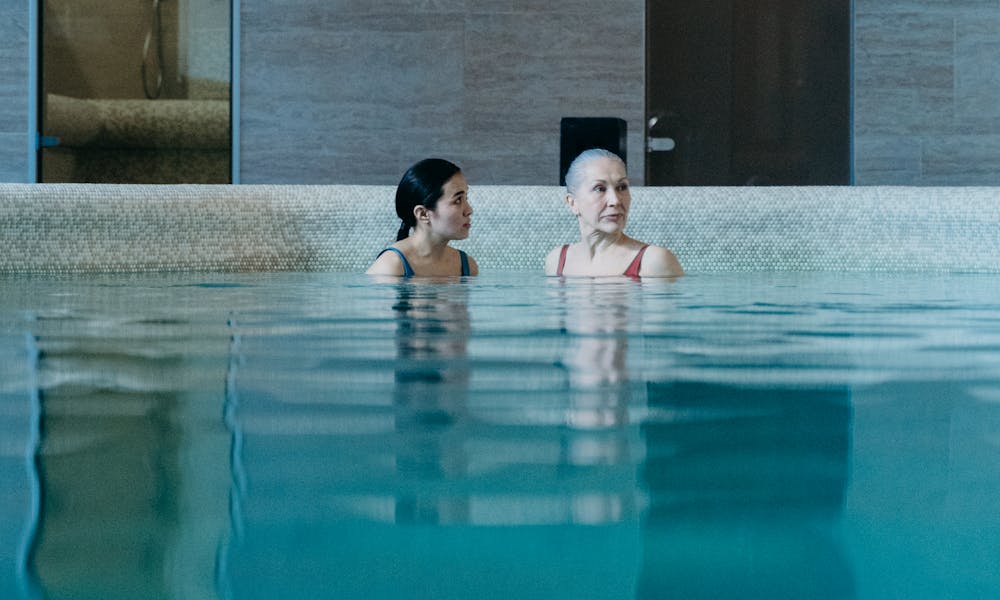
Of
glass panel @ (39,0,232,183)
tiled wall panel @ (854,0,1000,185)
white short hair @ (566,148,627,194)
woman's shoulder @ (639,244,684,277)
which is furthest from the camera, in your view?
tiled wall panel @ (854,0,1000,185)

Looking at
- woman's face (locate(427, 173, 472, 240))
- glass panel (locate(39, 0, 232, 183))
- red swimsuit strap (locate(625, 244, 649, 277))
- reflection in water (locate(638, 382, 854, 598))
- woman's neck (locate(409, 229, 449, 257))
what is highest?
glass panel (locate(39, 0, 232, 183))

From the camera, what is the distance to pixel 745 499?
0.30 m

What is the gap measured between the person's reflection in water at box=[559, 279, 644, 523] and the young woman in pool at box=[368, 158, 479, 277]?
258 centimetres

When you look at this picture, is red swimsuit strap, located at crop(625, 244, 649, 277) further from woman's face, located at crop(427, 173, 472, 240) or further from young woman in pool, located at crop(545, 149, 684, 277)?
woman's face, located at crop(427, 173, 472, 240)

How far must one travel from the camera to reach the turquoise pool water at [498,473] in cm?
23

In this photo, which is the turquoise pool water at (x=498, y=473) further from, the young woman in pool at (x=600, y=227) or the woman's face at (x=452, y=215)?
the woman's face at (x=452, y=215)

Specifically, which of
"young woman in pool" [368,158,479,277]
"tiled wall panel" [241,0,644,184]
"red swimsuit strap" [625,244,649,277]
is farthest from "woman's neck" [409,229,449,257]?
"tiled wall panel" [241,0,644,184]

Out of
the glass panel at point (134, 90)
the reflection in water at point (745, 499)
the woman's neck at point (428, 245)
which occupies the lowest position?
the reflection in water at point (745, 499)

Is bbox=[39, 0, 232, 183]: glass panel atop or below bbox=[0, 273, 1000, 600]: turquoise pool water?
atop

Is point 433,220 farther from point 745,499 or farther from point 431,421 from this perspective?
point 745,499

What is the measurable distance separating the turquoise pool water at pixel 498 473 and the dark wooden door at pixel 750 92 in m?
5.16

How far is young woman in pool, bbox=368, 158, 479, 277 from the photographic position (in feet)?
11.4

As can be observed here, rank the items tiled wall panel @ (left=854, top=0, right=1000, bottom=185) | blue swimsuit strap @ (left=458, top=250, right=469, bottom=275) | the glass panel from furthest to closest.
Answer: tiled wall panel @ (left=854, top=0, right=1000, bottom=185)
the glass panel
blue swimsuit strap @ (left=458, top=250, right=469, bottom=275)

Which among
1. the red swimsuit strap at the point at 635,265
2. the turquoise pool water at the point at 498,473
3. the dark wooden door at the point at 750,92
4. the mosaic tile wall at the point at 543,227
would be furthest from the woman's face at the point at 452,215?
the turquoise pool water at the point at 498,473
